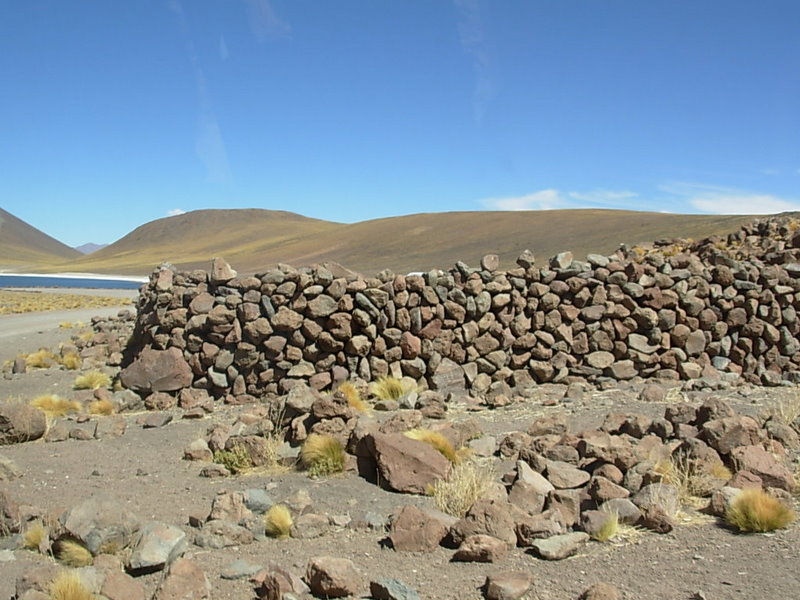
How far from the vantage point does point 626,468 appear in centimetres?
691

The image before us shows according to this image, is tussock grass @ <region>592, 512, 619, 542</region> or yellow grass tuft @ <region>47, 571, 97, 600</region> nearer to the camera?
yellow grass tuft @ <region>47, 571, 97, 600</region>

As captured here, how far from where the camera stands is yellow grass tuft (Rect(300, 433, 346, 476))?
7.54m

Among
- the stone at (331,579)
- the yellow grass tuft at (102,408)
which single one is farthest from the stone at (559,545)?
the yellow grass tuft at (102,408)

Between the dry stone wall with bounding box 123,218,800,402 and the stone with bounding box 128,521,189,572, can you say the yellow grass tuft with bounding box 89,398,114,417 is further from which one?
the stone with bounding box 128,521,189,572

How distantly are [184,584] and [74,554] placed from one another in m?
1.08

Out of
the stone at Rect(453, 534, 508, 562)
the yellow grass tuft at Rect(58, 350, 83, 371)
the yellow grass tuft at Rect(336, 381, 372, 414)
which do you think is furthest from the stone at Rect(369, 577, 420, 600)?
the yellow grass tuft at Rect(58, 350, 83, 371)

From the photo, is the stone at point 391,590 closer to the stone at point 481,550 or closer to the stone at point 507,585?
the stone at point 507,585

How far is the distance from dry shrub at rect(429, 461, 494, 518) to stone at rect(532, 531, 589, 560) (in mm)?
860

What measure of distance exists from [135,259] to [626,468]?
187122 millimetres

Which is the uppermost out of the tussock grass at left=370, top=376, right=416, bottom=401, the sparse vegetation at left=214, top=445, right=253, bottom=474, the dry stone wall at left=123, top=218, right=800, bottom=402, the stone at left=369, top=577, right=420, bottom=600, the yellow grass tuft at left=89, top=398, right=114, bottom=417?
the dry stone wall at left=123, top=218, right=800, bottom=402

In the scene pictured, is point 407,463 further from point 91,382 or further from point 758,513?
point 91,382

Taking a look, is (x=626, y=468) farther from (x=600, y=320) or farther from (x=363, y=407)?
(x=600, y=320)

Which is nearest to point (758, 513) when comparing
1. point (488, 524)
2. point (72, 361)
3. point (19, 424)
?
point (488, 524)

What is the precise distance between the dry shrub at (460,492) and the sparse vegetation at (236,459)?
2.18 metres
